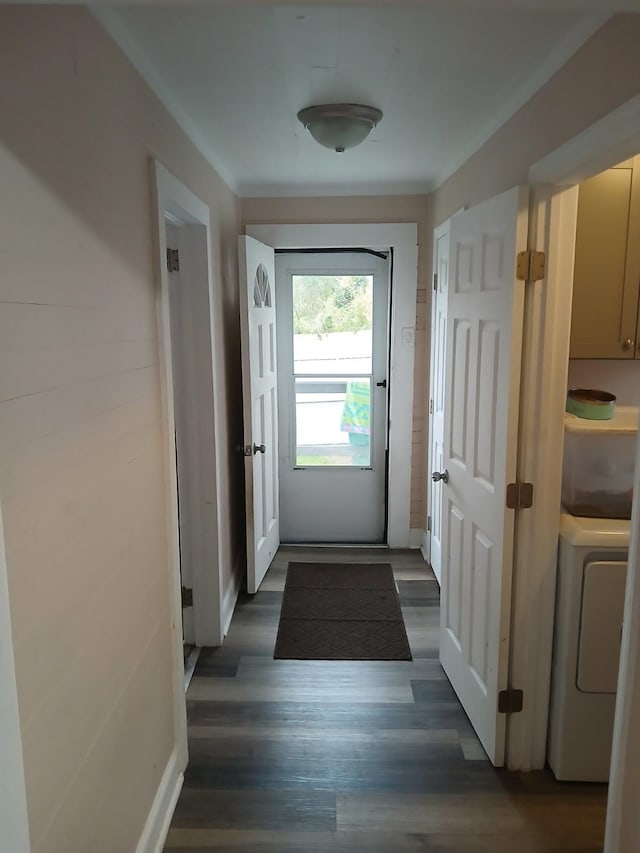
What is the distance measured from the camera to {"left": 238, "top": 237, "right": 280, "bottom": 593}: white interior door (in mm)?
3238

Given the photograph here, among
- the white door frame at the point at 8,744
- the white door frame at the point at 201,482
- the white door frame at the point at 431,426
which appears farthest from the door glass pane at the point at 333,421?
the white door frame at the point at 8,744

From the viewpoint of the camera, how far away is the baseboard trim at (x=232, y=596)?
3115 millimetres

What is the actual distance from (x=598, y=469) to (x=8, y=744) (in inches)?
76.8

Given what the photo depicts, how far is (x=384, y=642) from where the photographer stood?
3.03 metres

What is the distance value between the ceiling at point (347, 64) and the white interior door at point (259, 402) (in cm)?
70

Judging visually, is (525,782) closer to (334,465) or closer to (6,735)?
(6,735)

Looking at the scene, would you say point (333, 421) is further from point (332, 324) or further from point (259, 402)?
point (259, 402)

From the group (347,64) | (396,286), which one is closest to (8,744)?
(347,64)

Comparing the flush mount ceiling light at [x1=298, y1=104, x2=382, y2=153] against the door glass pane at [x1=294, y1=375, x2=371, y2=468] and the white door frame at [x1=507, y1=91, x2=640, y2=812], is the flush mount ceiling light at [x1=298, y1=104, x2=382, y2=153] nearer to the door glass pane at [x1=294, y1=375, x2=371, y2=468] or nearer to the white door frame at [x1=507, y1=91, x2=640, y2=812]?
the white door frame at [x1=507, y1=91, x2=640, y2=812]

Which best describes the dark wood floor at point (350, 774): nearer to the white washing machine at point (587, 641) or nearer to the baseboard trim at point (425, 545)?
the white washing machine at point (587, 641)

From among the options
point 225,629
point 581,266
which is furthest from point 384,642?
point 581,266

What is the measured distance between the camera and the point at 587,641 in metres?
2.03

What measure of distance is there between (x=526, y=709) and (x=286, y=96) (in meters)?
2.35

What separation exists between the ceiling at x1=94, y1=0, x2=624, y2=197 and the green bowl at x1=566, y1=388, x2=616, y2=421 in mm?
1083
